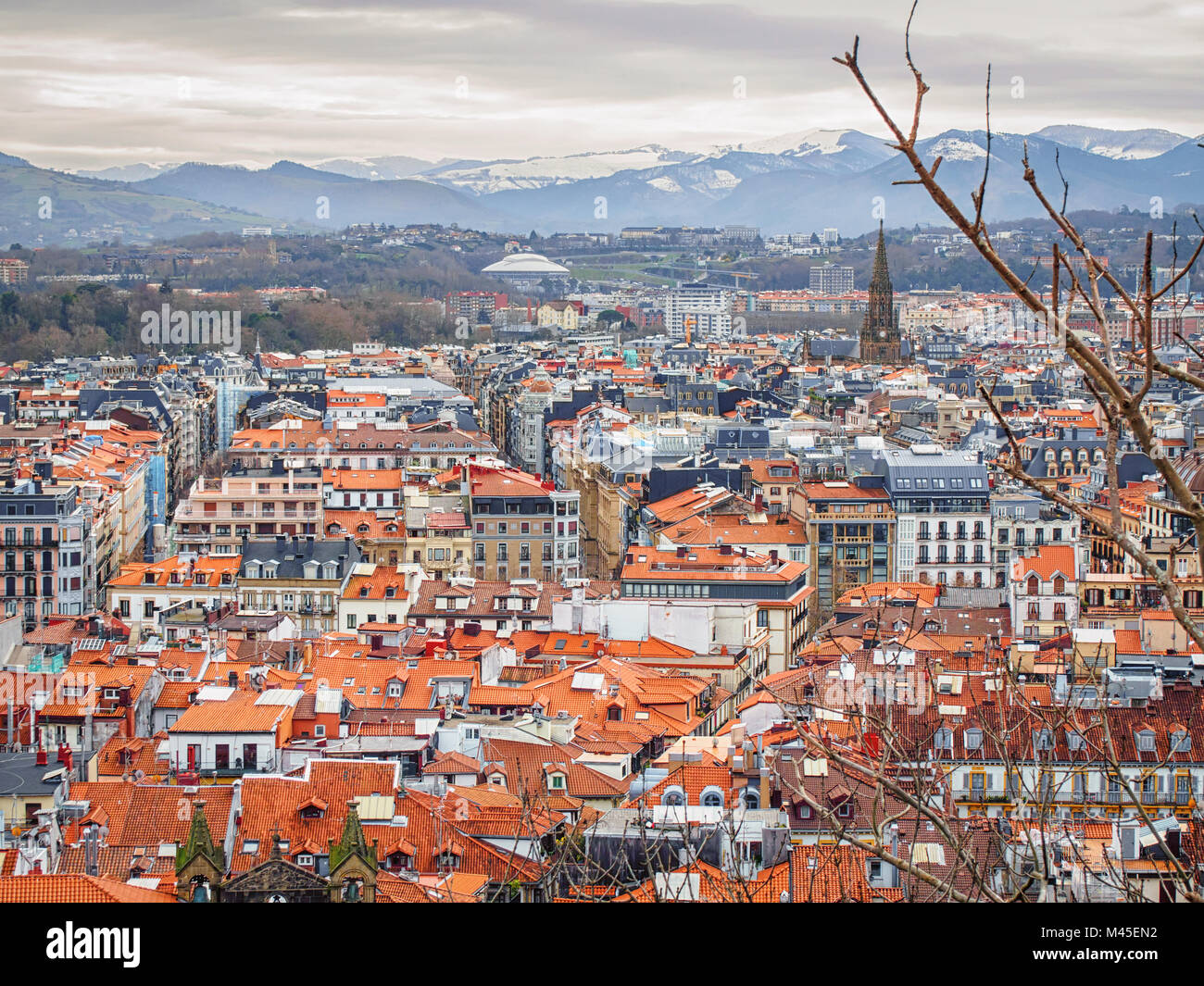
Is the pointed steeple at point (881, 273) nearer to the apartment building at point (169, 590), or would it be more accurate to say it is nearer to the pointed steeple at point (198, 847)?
the apartment building at point (169, 590)

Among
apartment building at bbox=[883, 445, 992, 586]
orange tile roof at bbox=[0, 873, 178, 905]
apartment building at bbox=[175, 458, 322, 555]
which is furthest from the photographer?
apartment building at bbox=[883, 445, 992, 586]

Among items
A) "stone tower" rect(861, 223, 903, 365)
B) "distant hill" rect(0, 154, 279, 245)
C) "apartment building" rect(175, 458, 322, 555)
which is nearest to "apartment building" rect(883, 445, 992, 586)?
"apartment building" rect(175, 458, 322, 555)

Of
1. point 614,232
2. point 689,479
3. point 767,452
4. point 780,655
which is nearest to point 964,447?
point 767,452

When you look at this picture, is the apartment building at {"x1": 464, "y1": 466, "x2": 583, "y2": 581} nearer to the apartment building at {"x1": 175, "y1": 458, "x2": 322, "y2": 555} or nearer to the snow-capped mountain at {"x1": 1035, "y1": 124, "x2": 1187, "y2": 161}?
the apartment building at {"x1": 175, "y1": 458, "x2": 322, "y2": 555}

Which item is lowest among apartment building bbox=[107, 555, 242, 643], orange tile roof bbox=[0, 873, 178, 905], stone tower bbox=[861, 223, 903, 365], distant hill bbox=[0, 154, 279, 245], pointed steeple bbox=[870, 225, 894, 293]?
apartment building bbox=[107, 555, 242, 643]

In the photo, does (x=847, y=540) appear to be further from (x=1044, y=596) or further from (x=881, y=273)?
(x=881, y=273)

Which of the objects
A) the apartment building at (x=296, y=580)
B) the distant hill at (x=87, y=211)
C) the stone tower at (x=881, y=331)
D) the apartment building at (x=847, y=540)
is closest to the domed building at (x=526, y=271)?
the distant hill at (x=87, y=211)
